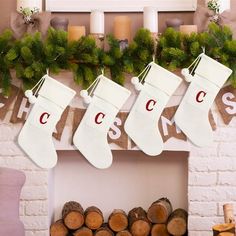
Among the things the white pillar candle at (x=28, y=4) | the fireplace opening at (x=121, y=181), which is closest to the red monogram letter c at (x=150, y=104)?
the fireplace opening at (x=121, y=181)

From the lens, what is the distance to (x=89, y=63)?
2.64 meters

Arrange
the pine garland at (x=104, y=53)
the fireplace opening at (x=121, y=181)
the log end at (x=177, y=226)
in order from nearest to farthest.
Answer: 1. the pine garland at (x=104, y=53)
2. the log end at (x=177, y=226)
3. the fireplace opening at (x=121, y=181)

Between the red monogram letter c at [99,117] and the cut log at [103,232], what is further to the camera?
the cut log at [103,232]

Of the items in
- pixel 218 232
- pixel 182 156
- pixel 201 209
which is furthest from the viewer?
pixel 182 156

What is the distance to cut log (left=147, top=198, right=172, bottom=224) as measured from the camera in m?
2.81

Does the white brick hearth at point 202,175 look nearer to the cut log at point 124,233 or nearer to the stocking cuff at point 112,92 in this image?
the cut log at point 124,233

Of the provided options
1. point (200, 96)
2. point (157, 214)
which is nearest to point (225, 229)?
point (157, 214)

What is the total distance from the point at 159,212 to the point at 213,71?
80 cm

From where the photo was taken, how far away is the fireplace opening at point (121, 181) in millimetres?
2945

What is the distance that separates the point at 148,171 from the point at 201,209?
0.38 m

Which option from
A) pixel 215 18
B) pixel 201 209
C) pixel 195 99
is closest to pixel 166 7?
pixel 215 18

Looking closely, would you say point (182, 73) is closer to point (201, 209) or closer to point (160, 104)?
point (160, 104)

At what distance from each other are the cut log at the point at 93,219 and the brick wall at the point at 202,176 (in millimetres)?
259

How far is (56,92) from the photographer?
2.69 metres
